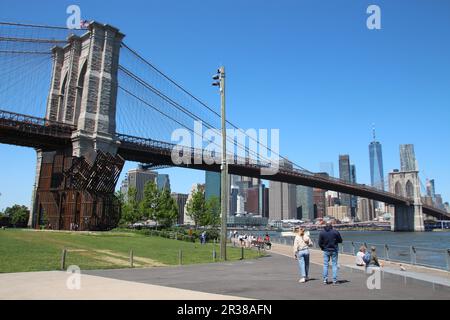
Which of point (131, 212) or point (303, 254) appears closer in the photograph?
point (303, 254)

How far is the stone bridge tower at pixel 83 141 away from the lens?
A: 46.2 meters

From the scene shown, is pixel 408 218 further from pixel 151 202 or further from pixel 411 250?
pixel 411 250

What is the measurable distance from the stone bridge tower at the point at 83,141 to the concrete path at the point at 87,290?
35492mm

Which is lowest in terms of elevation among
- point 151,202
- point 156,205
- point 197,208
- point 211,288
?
point 211,288

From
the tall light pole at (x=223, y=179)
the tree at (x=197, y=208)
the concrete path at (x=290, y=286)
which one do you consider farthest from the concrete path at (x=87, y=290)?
the tree at (x=197, y=208)

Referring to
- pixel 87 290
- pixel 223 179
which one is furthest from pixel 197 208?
pixel 87 290

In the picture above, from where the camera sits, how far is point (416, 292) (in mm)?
9648

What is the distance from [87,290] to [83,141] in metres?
43.5

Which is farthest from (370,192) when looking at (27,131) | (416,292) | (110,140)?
(416,292)

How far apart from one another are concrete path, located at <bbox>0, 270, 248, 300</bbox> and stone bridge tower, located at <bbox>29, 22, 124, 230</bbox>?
3549 centimetres

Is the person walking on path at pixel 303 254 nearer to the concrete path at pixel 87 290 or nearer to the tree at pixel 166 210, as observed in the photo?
the concrete path at pixel 87 290

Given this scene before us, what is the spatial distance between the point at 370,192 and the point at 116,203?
241 ft

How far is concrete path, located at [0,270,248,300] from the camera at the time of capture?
855cm

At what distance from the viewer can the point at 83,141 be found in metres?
50.2
